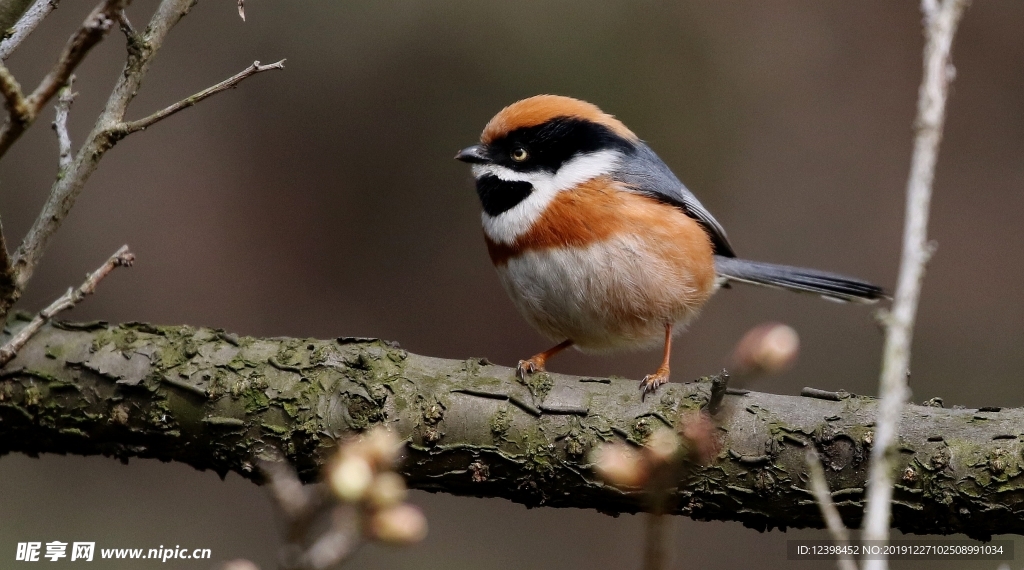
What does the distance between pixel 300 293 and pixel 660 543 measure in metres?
6.36

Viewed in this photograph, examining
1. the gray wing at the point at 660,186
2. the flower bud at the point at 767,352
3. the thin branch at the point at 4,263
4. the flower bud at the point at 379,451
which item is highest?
the gray wing at the point at 660,186

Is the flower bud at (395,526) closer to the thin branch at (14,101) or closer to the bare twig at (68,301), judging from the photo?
the thin branch at (14,101)

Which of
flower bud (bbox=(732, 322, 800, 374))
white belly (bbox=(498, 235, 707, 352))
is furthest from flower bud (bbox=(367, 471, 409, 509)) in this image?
white belly (bbox=(498, 235, 707, 352))

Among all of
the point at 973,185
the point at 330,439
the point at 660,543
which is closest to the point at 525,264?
the point at 330,439

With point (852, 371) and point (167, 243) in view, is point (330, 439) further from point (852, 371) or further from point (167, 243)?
point (852, 371)

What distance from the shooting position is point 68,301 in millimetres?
2973

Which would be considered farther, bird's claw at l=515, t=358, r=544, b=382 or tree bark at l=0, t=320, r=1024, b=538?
bird's claw at l=515, t=358, r=544, b=382

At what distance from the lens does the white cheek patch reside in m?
4.21

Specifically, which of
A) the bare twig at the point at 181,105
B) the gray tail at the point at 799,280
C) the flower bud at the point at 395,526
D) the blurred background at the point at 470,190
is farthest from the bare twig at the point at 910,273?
the blurred background at the point at 470,190

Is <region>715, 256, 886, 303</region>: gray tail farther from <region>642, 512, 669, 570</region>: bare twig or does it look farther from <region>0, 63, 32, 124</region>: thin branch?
<region>642, 512, 669, 570</region>: bare twig

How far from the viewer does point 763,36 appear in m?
7.97

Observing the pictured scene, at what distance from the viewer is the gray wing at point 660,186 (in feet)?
14.3

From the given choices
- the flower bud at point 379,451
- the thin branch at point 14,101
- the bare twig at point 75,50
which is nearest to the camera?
the flower bud at point 379,451

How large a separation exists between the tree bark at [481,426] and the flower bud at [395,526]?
6.64ft
